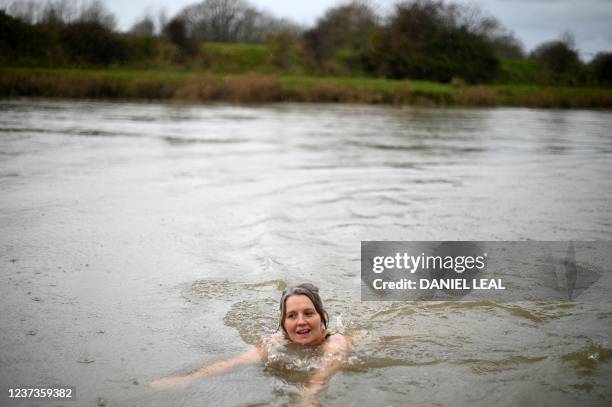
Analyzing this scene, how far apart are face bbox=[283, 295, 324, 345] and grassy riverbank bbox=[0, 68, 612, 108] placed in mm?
32532

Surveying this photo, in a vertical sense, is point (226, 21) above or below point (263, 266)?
above

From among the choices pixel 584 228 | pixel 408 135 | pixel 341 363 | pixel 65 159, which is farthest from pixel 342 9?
pixel 341 363

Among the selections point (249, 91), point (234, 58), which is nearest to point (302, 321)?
point (249, 91)

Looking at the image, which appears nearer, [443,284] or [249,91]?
[443,284]

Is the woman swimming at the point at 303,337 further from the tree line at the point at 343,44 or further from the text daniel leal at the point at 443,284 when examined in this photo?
the tree line at the point at 343,44

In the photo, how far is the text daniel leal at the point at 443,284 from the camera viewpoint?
231 inches

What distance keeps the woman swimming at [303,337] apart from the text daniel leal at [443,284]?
1601 mm

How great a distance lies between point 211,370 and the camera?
13.2 ft

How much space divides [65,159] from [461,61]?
157 feet

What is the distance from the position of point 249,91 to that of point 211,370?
33451 mm

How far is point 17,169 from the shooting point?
11.4 meters

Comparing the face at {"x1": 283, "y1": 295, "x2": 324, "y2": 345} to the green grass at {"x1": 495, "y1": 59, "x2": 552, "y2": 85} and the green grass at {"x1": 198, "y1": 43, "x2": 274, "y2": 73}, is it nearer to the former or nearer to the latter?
the green grass at {"x1": 198, "y1": 43, "x2": 274, "y2": 73}

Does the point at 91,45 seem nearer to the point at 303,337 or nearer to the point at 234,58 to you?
the point at 234,58

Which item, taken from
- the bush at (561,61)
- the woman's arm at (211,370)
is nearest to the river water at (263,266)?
the woman's arm at (211,370)
